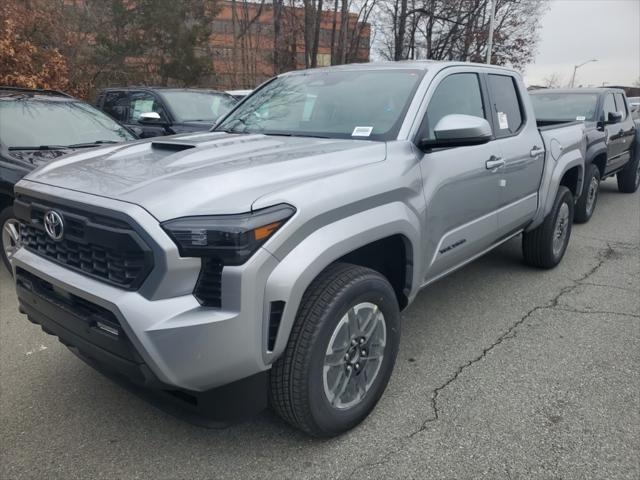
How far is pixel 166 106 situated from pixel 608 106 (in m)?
6.99

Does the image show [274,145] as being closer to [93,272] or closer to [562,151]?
[93,272]

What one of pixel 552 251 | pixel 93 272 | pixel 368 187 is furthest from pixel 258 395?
pixel 552 251

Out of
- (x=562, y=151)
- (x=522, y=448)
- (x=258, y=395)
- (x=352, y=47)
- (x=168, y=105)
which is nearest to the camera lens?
(x=258, y=395)

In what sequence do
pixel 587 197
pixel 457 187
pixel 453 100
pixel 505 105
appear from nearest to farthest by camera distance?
1. pixel 457 187
2. pixel 453 100
3. pixel 505 105
4. pixel 587 197

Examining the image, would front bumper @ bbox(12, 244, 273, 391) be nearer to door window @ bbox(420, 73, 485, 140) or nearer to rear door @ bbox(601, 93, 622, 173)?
door window @ bbox(420, 73, 485, 140)

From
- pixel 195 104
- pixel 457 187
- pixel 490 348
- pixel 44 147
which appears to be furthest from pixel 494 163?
pixel 195 104

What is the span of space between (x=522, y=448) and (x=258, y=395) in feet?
4.38

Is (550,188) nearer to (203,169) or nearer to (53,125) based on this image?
(203,169)

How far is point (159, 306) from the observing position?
1896 mm

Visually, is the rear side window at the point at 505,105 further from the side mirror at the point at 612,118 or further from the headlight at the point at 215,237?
the side mirror at the point at 612,118

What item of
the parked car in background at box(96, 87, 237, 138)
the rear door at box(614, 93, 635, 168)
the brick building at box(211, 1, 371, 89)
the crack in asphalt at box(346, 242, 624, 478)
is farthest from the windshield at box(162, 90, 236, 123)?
the brick building at box(211, 1, 371, 89)

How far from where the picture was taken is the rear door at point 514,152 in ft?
12.5

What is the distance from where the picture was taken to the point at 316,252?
2119 millimetres

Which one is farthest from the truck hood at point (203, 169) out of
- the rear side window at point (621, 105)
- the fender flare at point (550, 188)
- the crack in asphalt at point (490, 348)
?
the rear side window at point (621, 105)
